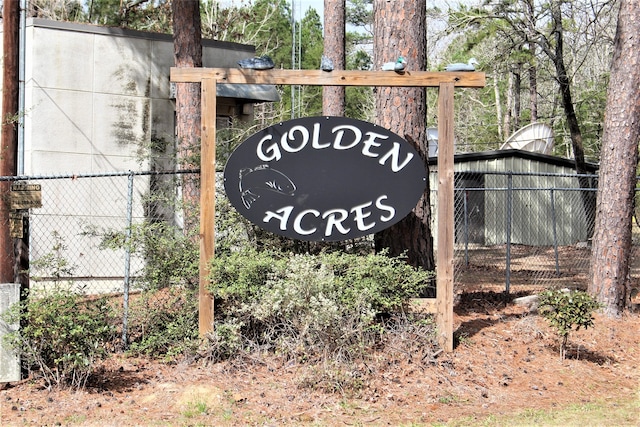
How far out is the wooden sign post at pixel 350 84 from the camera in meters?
7.51

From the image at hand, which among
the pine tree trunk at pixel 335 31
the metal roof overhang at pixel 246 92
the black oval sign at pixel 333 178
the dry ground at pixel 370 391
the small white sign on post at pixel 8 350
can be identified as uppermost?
the pine tree trunk at pixel 335 31

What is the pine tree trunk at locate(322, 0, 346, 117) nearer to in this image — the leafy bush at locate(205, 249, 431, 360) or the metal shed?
the metal shed

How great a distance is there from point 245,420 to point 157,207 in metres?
5.95

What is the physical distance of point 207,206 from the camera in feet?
24.7

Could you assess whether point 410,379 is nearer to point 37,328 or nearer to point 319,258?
point 319,258

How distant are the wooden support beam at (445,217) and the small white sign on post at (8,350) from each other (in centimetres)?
387

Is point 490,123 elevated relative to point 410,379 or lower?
elevated

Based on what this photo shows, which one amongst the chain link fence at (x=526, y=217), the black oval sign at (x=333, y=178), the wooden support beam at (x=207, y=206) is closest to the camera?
the wooden support beam at (x=207, y=206)

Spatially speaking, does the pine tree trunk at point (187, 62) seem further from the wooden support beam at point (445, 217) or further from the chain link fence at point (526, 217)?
the chain link fence at point (526, 217)

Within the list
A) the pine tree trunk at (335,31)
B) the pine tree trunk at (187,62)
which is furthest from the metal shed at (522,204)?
the pine tree trunk at (187,62)

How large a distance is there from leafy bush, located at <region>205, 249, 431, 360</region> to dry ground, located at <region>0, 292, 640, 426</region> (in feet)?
1.01

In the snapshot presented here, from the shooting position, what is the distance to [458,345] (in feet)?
26.4

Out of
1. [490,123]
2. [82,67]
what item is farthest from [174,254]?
[490,123]

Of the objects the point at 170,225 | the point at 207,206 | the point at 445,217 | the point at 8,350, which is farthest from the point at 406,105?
the point at 8,350
